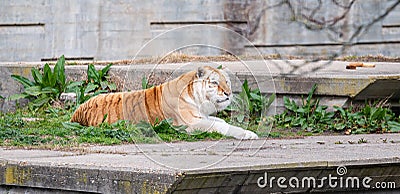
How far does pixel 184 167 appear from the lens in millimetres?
4395

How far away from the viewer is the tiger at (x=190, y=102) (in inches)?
244

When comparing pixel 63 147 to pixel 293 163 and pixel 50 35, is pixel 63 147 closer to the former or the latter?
pixel 293 163

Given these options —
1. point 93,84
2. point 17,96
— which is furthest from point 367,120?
point 17,96

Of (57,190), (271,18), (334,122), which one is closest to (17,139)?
(57,190)

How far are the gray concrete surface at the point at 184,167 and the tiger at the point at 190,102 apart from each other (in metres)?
0.65

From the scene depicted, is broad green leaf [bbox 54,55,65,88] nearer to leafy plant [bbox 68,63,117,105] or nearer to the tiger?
leafy plant [bbox 68,63,117,105]

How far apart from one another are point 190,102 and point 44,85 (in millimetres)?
2891

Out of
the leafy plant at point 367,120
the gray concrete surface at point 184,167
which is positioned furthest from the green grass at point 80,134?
the leafy plant at point 367,120

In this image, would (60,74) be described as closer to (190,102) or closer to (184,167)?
(190,102)

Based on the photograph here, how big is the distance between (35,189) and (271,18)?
338 inches

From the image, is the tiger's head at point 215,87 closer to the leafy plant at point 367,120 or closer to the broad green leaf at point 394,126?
the leafy plant at point 367,120

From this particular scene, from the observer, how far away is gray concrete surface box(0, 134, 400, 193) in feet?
14.1

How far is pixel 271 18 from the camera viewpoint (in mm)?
12977

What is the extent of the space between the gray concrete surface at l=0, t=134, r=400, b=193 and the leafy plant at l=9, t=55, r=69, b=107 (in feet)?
10.7
